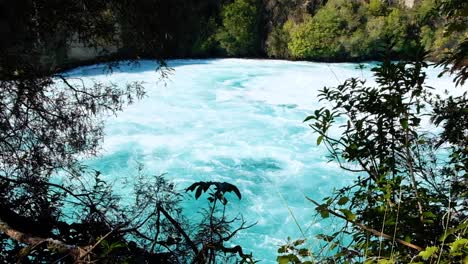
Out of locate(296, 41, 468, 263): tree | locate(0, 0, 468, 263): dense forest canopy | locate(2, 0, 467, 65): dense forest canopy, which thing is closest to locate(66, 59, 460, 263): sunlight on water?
locate(0, 0, 468, 263): dense forest canopy

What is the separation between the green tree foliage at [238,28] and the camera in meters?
21.8

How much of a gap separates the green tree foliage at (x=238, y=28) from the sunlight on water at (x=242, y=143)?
5451mm

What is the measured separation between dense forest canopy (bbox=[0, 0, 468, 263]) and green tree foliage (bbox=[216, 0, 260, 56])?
55.7 feet

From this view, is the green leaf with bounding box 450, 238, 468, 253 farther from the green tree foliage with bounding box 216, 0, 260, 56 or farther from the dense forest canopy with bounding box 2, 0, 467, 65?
the green tree foliage with bounding box 216, 0, 260, 56

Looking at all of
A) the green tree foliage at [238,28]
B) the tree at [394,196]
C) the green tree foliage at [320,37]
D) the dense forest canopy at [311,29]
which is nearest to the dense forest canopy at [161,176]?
the tree at [394,196]

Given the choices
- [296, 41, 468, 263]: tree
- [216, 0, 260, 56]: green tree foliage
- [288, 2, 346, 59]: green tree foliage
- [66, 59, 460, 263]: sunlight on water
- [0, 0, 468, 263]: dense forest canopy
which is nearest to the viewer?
[296, 41, 468, 263]: tree

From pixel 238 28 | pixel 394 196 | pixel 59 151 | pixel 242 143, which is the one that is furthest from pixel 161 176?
pixel 238 28

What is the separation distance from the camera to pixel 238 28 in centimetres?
2181

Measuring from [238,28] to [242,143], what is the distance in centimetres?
Answer: 1304

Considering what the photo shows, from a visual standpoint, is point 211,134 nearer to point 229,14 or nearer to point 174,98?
point 174,98

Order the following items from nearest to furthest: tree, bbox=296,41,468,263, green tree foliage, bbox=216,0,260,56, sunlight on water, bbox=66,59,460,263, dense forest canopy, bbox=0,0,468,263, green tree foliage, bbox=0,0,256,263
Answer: tree, bbox=296,41,468,263, dense forest canopy, bbox=0,0,468,263, green tree foliage, bbox=0,0,256,263, sunlight on water, bbox=66,59,460,263, green tree foliage, bbox=216,0,260,56

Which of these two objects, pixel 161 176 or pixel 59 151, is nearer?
pixel 161 176

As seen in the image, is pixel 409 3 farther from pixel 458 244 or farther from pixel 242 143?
pixel 458 244

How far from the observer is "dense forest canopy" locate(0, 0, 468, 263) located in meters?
1.35
